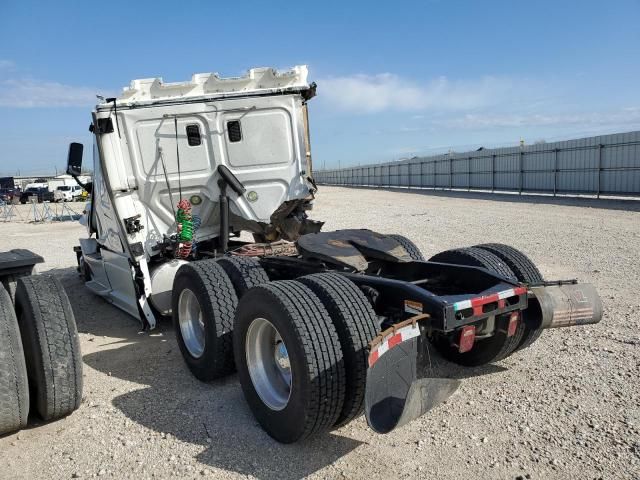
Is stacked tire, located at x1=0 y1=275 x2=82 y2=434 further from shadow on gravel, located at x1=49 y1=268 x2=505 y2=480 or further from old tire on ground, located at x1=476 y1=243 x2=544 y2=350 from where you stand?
old tire on ground, located at x1=476 y1=243 x2=544 y2=350

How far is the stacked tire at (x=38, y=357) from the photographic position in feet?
11.5

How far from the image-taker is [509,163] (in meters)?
26.5

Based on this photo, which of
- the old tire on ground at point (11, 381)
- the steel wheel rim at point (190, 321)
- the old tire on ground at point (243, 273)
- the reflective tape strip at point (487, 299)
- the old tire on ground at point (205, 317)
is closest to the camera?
the reflective tape strip at point (487, 299)

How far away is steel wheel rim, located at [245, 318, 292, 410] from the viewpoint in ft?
12.0

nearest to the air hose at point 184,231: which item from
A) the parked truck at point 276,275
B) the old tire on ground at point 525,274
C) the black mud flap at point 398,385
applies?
the parked truck at point 276,275

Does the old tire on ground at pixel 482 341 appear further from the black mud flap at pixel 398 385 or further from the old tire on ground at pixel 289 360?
the old tire on ground at pixel 289 360

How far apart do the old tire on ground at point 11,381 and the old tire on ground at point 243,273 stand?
5.57 ft

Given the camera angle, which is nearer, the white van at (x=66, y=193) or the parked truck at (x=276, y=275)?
the parked truck at (x=276, y=275)

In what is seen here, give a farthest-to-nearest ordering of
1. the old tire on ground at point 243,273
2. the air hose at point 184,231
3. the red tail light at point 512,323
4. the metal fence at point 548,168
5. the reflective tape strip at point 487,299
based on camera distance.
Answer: the metal fence at point 548,168
the air hose at point 184,231
the old tire on ground at point 243,273
the red tail light at point 512,323
the reflective tape strip at point 487,299

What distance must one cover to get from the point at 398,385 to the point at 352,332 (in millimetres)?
415

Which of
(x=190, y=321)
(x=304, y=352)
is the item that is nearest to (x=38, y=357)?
(x=190, y=321)

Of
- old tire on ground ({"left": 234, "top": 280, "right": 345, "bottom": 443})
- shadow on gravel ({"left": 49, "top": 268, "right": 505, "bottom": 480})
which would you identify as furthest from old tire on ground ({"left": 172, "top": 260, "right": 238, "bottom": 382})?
old tire on ground ({"left": 234, "top": 280, "right": 345, "bottom": 443})

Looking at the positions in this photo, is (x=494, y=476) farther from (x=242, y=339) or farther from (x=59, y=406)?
(x=59, y=406)

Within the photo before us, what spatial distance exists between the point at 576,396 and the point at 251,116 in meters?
4.56
